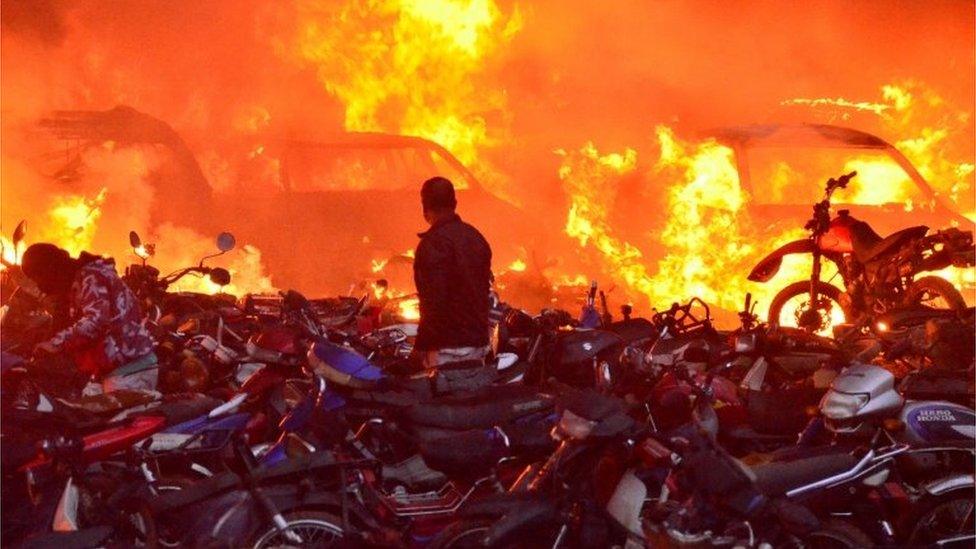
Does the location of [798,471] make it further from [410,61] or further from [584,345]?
[410,61]

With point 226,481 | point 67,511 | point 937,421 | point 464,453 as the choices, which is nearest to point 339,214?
point 464,453

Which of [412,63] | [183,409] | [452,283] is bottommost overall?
[183,409]

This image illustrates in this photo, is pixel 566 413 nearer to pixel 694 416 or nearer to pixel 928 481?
pixel 694 416

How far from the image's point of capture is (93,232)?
14578mm

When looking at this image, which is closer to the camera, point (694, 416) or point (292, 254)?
point (694, 416)

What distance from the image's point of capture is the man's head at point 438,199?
6.31 meters

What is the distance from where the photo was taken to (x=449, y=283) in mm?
6277

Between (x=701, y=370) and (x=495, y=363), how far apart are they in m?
1.37

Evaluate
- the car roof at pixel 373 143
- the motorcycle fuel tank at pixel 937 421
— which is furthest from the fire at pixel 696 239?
the motorcycle fuel tank at pixel 937 421

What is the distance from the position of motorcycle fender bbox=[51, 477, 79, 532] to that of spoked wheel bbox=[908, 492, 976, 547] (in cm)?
371

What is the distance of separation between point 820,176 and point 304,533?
912 centimetres

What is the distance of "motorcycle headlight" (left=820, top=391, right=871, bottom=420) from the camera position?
196 inches

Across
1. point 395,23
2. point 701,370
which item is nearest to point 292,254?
point 395,23

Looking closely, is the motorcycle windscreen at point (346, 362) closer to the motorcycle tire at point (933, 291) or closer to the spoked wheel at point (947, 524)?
the spoked wheel at point (947, 524)
